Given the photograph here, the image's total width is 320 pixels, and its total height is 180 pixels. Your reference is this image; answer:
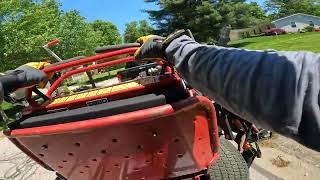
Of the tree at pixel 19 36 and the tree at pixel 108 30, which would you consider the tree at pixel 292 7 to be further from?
the tree at pixel 19 36

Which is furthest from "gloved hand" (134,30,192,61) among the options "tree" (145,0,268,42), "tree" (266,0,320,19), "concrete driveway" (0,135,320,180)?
"tree" (266,0,320,19)

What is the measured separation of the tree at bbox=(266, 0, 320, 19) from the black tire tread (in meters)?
78.1

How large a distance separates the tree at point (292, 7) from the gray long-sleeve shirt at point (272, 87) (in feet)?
264

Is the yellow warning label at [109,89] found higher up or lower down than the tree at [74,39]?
higher up

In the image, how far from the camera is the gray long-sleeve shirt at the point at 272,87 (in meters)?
0.93

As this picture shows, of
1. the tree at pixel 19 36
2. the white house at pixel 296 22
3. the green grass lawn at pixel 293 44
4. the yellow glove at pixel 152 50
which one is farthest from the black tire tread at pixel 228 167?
the white house at pixel 296 22

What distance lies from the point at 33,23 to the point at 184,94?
1871cm

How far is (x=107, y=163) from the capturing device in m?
2.49

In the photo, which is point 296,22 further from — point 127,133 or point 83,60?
point 127,133

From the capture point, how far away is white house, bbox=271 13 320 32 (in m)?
66.2

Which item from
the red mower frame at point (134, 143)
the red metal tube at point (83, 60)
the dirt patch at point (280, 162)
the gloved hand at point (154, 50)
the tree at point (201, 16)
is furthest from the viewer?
the tree at point (201, 16)

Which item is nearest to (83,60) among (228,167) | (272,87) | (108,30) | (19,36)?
(228,167)

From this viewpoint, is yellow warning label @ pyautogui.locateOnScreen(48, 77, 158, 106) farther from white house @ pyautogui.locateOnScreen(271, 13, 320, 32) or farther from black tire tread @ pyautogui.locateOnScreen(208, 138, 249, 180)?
white house @ pyautogui.locateOnScreen(271, 13, 320, 32)

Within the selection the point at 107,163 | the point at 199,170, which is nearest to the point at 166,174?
the point at 199,170
